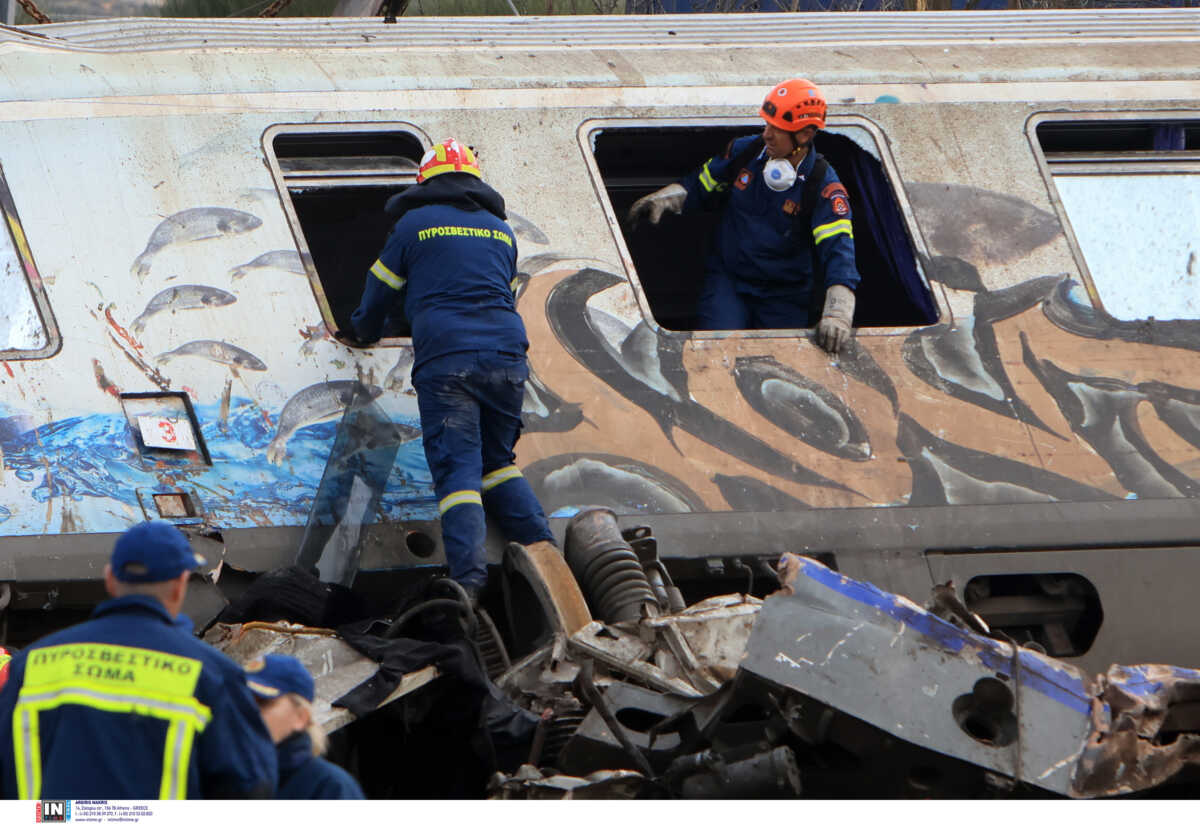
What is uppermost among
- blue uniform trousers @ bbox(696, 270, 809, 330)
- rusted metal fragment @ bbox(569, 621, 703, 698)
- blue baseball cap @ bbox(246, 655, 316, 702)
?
blue uniform trousers @ bbox(696, 270, 809, 330)

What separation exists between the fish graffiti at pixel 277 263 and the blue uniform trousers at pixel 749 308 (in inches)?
73.1

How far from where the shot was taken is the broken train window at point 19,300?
18.5ft

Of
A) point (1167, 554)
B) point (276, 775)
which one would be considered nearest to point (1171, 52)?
point (1167, 554)

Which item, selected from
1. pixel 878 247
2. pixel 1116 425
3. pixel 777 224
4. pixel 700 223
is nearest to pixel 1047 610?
pixel 1116 425

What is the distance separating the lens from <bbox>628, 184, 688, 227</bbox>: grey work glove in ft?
22.4

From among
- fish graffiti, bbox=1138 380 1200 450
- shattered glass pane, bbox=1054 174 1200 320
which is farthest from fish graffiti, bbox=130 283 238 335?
fish graffiti, bbox=1138 380 1200 450

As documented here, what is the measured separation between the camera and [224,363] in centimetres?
578

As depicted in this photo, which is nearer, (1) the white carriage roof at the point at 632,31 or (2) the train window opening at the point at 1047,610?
(2) the train window opening at the point at 1047,610

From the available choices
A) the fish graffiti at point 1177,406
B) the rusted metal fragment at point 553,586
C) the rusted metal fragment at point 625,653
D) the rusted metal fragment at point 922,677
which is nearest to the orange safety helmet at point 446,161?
the rusted metal fragment at point 553,586

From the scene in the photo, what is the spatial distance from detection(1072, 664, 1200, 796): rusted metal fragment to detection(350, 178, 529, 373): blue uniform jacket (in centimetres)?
249

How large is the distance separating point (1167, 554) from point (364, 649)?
326cm

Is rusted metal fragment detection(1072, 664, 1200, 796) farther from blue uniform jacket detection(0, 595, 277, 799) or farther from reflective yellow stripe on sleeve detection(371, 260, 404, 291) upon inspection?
reflective yellow stripe on sleeve detection(371, 260, 404, 291)

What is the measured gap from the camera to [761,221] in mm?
6684

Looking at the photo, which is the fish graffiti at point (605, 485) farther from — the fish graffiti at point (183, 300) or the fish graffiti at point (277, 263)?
the fish graffiti at point (183, 300)
